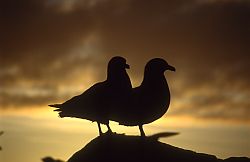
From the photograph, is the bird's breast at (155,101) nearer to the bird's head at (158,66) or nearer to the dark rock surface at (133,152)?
the bird's head at (158,66)

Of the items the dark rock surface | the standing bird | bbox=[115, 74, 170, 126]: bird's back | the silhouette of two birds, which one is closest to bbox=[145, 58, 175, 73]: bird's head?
the silhouette of two birds

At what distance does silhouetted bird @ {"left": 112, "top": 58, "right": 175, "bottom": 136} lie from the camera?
4555 mm

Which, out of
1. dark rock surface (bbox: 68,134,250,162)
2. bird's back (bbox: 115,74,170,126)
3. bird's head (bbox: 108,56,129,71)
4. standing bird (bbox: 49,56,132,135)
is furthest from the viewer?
bird's head (bbox: 108,56,129,71)

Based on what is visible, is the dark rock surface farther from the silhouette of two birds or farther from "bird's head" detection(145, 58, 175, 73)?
"bird's head" detection(145, 58, 175, 73)

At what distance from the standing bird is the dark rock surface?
10.9 inches

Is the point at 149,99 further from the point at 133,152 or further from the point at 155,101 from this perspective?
the point at 133,152

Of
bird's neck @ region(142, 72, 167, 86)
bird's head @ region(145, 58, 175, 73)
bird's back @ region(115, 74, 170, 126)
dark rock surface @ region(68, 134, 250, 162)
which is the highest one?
bird's head @ region(145, 58, 175, 73)

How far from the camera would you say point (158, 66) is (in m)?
4.73

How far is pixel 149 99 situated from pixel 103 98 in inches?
22.8

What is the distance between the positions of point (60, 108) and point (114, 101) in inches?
30.4

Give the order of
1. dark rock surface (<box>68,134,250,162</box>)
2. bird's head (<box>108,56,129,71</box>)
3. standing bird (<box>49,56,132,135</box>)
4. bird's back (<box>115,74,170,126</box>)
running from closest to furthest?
dark rock surface (<box>68,134,250,162</box>), bird's back (<box>115,74,170,126</box>), standing bird (<box>49,56,132,135</box>), bird's head (<box>108,56,129,71</box>)

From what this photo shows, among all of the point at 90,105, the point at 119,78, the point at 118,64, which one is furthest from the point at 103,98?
the point at 118,64

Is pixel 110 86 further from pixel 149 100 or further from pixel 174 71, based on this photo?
pixel 174 71

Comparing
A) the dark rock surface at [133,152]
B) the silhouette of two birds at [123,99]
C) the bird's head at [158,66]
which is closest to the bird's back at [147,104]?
the silhouette of two birds at [123,99]
